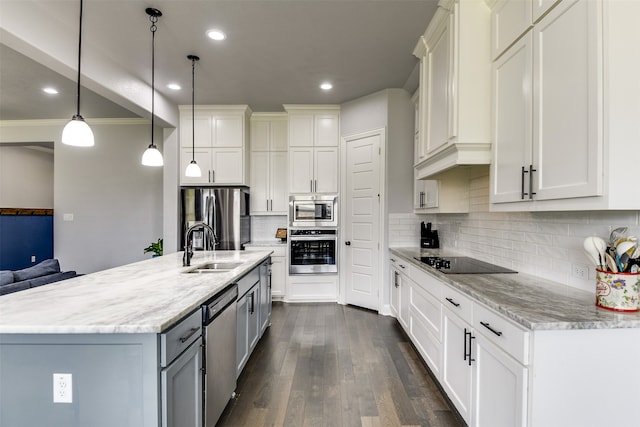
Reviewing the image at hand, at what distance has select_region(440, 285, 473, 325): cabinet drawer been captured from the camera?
1.76 metres

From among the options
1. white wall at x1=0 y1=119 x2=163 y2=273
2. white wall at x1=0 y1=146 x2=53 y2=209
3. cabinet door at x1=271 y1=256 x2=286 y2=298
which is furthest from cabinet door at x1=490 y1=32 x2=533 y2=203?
white wall at x1=0 y1=146 x2=53 y2=209

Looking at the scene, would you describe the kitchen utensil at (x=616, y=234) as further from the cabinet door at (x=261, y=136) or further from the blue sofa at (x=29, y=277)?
the cabinet door at (x=261, y=136)

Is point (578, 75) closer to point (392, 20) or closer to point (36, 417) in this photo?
point (392, 20)

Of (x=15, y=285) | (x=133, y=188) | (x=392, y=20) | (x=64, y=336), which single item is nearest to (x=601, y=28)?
(x=392, y=20)

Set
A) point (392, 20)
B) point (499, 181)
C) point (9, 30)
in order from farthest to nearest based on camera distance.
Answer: point (392, 20), point (9, 30), point (499, 181)

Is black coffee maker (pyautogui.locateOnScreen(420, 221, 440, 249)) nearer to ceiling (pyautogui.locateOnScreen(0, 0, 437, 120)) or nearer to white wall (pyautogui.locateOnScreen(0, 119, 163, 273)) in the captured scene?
ceiling (pyautogui.locateOnScreen(0, 0, 437, 120))

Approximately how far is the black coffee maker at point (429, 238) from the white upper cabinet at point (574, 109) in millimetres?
1955

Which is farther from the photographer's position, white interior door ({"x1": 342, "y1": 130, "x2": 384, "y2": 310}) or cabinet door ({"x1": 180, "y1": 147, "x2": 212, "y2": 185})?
cabinet door ({"x1": 180, "y1": 147, "x2": 212, "y2": 185})

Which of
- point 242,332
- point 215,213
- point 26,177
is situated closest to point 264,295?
point 242,332

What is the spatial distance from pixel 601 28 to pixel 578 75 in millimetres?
174

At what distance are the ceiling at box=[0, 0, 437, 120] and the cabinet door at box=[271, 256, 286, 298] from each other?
7.66 feet

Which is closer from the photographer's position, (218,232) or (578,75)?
(578,75)

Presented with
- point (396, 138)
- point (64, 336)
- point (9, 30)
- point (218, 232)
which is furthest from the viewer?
point (218, 232)

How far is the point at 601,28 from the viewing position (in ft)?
4.11
